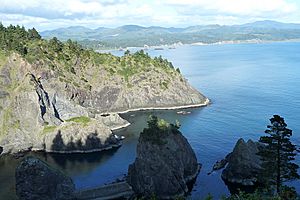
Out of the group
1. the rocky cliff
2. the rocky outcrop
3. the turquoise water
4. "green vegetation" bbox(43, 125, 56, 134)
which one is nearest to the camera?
the turquoise water

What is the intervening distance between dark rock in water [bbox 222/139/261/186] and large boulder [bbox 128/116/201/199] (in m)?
7.61

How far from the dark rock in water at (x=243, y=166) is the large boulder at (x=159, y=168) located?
761 cm

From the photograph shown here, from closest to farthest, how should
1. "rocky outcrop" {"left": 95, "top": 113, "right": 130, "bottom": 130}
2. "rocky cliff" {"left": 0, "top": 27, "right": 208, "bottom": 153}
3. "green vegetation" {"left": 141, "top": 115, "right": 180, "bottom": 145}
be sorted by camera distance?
1. "green vegetation" {"left": 141, "top": 115, "right": 180, "bottom": 145}
2. "rocky cliff" {"left": 0, "top": 27, "right": 208, "bottom": 153}
3. "rocky outcrop" {"left": 95, "top": 113, "right": 130, "bottom": 130}

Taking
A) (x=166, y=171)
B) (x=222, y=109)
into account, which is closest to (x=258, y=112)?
(x=222, y=109)

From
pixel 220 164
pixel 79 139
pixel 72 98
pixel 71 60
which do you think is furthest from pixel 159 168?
pixel 71 60

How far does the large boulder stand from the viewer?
68875mm

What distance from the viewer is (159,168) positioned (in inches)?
A: 2731

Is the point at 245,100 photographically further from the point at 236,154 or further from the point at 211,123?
the point at 236,154

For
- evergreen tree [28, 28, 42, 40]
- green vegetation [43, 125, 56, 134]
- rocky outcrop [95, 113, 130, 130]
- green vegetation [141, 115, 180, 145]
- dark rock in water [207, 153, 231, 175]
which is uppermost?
evergreen tree [28, 28, 42, 40]

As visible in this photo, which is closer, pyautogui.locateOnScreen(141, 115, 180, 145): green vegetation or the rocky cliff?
pyautogui.locateOnScreen(141, 115, 180, 145): green vegetation

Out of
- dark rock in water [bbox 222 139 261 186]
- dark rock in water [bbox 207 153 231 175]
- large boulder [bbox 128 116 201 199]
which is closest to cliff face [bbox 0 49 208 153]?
large boulder [bbox 128 116 201 199]

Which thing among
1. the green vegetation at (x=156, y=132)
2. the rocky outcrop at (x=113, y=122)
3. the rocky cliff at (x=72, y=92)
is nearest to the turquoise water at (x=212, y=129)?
the rocky outcrop at (x=113, y=122)

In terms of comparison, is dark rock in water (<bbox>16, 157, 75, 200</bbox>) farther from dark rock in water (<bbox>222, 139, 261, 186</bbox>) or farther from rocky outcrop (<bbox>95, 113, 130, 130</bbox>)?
rocky outcrop (<bbox>95, 113, 130, 130</bbox>)

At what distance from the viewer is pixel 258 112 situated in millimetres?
127000
